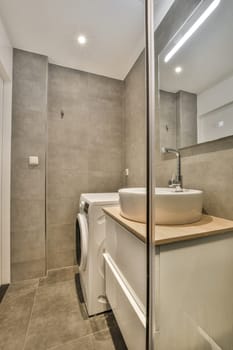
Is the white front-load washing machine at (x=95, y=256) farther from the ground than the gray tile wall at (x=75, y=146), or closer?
closer

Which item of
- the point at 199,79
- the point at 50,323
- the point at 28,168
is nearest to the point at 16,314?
the point at 50,323

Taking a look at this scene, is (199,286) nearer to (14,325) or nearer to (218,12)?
(14,325)

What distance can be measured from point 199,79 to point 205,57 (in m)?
0.12

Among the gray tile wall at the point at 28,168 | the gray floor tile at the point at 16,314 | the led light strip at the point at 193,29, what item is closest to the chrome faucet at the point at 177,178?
the led light strip at the point at 193,29

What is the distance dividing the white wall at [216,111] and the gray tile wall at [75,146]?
46.1 inches

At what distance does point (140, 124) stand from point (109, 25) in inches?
34.3

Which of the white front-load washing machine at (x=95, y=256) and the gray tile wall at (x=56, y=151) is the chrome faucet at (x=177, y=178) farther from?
the gray tile wall at (x=56, y=151)

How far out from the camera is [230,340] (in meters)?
0.78

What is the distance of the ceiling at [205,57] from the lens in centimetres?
86

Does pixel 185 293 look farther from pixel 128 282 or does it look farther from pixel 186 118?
pixel 186 118

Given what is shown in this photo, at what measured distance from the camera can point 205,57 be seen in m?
0.99

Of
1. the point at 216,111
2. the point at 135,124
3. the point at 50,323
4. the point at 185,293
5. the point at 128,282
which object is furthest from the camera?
the point at 135,124

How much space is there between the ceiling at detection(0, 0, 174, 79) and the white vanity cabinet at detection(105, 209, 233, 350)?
5.15ft

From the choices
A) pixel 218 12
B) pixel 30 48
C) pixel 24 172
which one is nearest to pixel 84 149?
pixel 24 172
